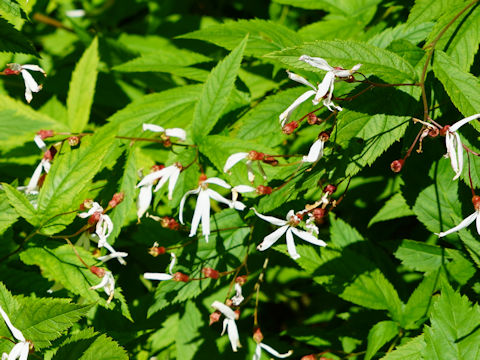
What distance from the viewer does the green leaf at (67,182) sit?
1.69 metres

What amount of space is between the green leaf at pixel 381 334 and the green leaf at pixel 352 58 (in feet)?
2.95

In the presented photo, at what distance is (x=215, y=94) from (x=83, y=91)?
0.91 meters

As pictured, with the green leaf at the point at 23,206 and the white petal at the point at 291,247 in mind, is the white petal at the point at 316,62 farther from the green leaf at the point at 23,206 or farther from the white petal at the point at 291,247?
the green leaf at the point at 23,206

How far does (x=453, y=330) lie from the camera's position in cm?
150

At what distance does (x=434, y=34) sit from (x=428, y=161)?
18.8 inches

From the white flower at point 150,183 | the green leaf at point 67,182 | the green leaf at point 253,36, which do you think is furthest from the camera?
the green leaf at point 253,36

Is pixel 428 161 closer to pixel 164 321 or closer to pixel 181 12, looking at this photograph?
pixel 164 321

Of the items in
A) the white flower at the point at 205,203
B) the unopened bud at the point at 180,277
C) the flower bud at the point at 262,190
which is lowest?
the unopened bud at the point at 180,277

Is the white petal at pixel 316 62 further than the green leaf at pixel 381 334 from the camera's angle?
No

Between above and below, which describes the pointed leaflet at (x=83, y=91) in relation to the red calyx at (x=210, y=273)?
above

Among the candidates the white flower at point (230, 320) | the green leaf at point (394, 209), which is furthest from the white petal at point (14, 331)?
the green leaf at point (394, 209)

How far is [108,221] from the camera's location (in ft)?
5.34

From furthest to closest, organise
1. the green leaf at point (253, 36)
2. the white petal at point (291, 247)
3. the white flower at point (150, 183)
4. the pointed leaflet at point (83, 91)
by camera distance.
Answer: the pointed leaflet at point (83, 91)
the green leaf at point (253, 36)
the white flower at point (150, 183)
the white petal at point (291, 247)

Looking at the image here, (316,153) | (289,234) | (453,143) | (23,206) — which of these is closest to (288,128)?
(316,153)
